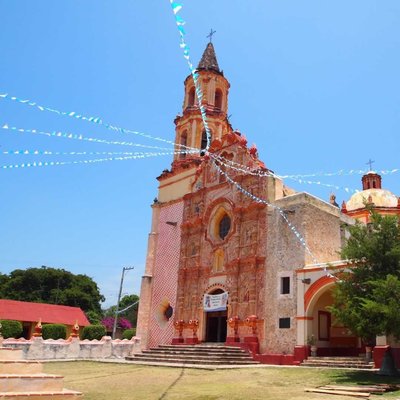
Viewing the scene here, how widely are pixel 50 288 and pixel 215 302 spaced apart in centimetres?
3667

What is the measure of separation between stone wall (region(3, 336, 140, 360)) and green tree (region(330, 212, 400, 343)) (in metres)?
14.7

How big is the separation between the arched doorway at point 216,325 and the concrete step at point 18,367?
17.3m

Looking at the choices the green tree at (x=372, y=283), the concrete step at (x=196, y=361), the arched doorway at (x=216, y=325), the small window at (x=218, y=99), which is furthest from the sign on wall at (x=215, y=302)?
the small window at (x=218, y=99)

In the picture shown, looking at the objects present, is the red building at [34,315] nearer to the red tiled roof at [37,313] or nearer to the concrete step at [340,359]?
the red tiled roof at [37,313]

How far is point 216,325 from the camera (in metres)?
25.1

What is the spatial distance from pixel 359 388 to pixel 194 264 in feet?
54.6

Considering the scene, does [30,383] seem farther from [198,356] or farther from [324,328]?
[324,328]

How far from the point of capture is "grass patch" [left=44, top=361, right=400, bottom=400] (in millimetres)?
9641

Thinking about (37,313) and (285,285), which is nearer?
(285,285)

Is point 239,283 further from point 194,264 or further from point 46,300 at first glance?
point 46,300

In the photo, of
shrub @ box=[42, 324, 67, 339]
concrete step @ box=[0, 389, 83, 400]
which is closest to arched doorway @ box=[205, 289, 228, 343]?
shrub @ box=[42, 324, 67, 339]

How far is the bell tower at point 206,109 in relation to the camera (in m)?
30.5

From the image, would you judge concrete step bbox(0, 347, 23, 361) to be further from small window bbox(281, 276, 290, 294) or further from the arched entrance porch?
small window bbox(281, 276, 290, 294)

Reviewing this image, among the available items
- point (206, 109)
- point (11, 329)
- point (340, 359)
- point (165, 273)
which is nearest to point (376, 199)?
point (206, 109)
